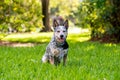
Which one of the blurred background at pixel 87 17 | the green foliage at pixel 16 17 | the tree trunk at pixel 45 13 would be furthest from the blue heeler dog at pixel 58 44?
the tree trunk at pixel 45 13

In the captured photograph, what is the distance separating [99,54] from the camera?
45.5 feet

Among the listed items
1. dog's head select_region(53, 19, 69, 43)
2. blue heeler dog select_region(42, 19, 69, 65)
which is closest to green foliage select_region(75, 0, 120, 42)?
blue heeler dog select_region(42, 19, 69, 65)

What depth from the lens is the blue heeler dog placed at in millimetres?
9011

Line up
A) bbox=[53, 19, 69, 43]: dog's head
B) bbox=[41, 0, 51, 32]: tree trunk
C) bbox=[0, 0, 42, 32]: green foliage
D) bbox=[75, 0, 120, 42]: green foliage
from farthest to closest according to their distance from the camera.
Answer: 1. bbox=[41, 0, 51, 32]: tree trunk
2. bbox=[0, 0, 42, 32]: green foliage
3. bbox=[75, 0, 120, 42]: green foliage
4. bbox=[53, 19, 69, 43]: dog's head

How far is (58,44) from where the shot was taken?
9.37m

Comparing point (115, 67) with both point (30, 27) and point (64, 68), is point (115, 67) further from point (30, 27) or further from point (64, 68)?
point (30, 27)

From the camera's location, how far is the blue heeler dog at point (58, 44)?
901 cm

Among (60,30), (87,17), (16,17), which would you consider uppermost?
(60,30)

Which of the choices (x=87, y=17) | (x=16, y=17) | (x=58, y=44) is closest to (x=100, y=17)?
(x=87, y=17)

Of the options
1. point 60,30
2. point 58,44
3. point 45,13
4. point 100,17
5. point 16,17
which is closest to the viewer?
point 60,30

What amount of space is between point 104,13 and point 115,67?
11205mm

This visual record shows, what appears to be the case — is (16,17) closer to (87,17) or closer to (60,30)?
(87,17)

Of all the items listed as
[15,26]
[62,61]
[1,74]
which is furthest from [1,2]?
[1,74]

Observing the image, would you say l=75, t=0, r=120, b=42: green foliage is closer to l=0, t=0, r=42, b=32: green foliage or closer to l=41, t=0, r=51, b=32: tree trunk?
l=0, t=0, r=42, b=32: green foliage
